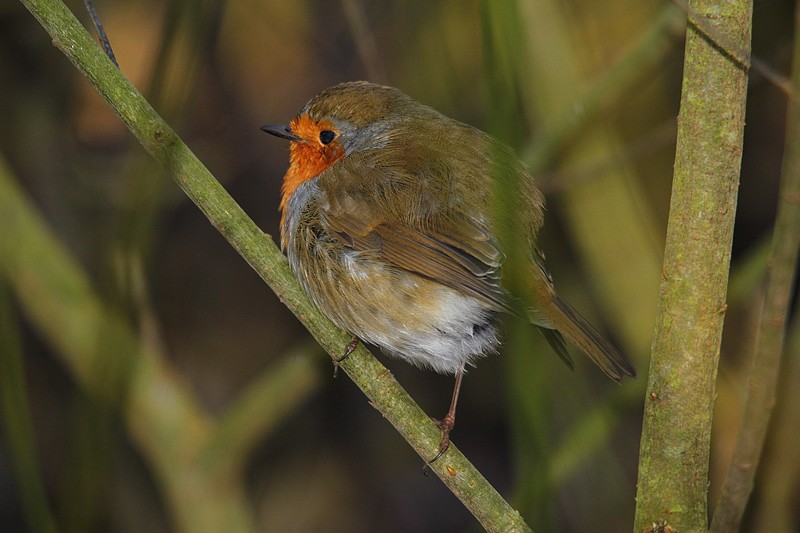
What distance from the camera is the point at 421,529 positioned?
4.87 m

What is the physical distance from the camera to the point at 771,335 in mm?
1405

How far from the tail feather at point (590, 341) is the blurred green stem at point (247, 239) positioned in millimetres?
476

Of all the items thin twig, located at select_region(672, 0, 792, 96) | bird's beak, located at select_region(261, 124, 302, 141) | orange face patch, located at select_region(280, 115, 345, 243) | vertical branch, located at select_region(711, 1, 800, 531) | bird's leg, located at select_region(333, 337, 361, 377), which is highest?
bird's beak, located at select_region(261, 124, 302, 141)

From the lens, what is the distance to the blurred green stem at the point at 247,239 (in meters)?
1.95

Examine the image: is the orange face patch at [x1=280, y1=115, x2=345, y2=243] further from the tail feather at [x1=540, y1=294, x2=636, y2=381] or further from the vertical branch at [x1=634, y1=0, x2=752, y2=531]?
the vertical branch at [x1=634, y1=0, x2=752, y2=531]

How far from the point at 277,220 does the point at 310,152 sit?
2.21 m

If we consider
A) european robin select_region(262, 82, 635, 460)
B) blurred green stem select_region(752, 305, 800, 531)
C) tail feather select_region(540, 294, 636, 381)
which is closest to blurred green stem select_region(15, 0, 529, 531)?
european robin select_region(262, 82, 635, 460)

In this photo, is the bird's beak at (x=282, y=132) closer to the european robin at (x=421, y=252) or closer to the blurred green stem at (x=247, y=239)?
the european robin at (x=421, y=252)

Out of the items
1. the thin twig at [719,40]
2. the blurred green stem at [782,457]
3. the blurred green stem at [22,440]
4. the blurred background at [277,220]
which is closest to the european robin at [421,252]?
the blurred background at [277,220]

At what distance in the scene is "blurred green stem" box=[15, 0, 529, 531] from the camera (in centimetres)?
195

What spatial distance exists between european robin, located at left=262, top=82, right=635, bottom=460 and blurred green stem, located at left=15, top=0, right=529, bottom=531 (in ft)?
0.90

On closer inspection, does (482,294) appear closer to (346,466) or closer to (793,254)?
(793,254)

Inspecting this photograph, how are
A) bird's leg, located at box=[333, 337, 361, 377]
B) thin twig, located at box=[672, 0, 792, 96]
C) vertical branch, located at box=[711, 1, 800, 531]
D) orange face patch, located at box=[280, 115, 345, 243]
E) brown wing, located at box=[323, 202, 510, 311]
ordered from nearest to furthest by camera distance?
Result: vertical branch, located at box=[711, 1, 800, 531], thin twig, located at box=[672, 0, 792, 96], bird's leg, located at box=[333, 337, 361, 377], brown wing, located at box=[323, 202, 510, 311], orange face patch, located at box=[280, 115, 345, 243]

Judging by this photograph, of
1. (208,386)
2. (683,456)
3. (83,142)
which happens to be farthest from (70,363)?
(683,456)
